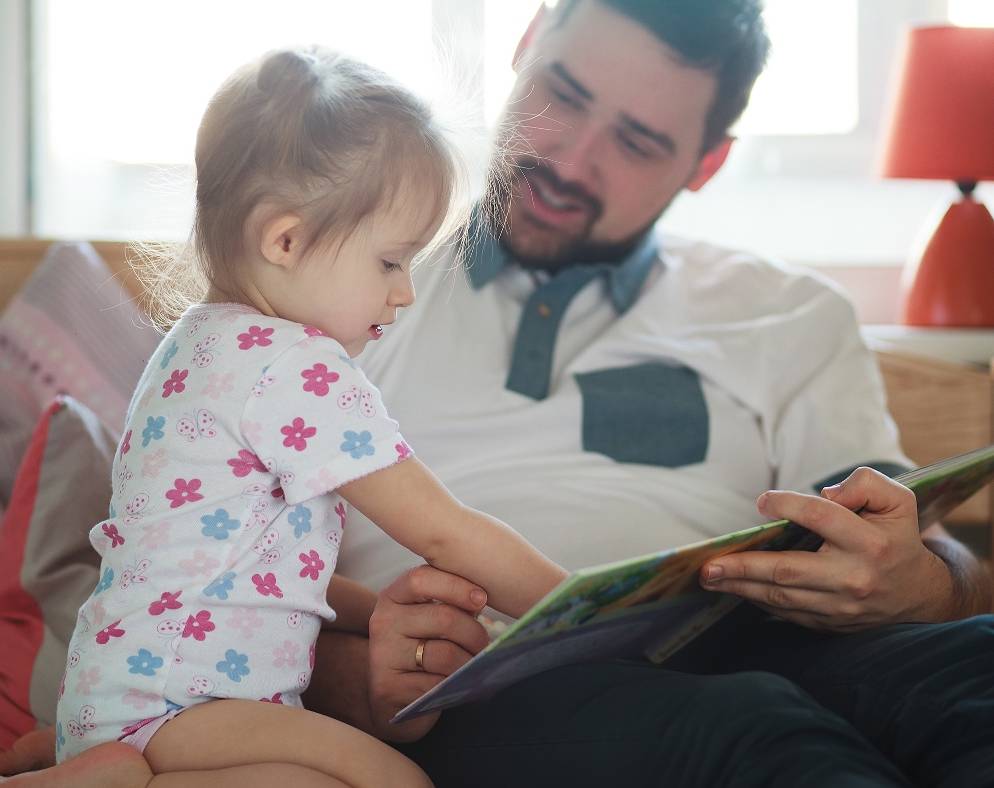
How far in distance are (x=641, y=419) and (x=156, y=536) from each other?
2.29 feet

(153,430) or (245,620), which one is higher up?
(153,430)

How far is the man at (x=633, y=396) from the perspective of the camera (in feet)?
3.14

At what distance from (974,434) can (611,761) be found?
1170 mm

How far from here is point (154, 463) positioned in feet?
2.79

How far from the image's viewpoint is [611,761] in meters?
0.84

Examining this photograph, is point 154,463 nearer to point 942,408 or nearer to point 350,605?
point 350,605

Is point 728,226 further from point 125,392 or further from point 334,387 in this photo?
point 334,387

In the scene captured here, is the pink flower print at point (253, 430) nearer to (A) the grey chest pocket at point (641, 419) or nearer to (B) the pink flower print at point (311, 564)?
(B) the pink flower print at point (311, 564)

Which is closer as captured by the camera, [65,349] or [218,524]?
[218,524]

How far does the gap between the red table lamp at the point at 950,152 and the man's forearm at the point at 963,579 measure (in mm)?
930

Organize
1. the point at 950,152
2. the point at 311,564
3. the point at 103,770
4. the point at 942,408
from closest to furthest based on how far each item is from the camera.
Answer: the point at 103,770 < the point at 311,564 < the point at 942,408 < the point at 950,152

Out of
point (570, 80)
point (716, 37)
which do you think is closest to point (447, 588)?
point (570, 80)

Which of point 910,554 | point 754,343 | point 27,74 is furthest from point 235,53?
point 910,554

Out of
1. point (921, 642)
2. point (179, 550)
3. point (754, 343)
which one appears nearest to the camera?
point (179, 550)
